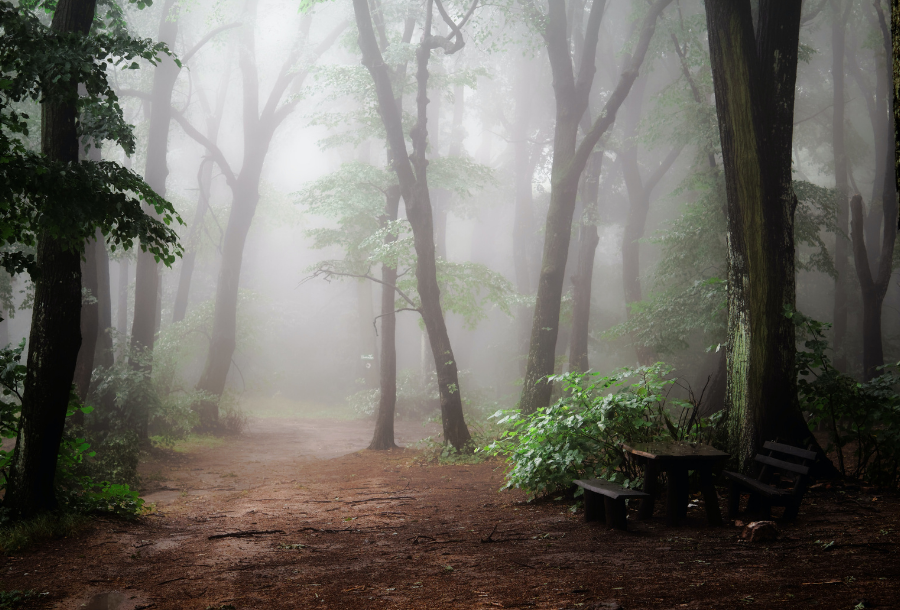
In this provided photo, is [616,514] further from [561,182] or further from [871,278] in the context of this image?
[871,278]

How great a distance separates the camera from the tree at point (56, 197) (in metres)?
4.00

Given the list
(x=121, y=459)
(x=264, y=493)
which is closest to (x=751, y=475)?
(x=264, y=493)

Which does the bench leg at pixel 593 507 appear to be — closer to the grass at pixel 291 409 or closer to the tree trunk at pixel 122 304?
the grass at pixel 291 409

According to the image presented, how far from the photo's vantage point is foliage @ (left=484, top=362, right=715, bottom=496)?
6141 millimetres

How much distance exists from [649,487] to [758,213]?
3.58m

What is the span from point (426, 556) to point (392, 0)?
49.8ft

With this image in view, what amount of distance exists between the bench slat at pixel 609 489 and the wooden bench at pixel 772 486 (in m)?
0.92

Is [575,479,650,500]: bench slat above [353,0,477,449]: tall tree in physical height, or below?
below

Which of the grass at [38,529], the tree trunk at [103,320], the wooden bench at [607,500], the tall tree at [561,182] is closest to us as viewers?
the grass at [38,529]

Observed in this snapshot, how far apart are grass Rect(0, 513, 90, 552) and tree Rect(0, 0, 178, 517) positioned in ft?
0.53

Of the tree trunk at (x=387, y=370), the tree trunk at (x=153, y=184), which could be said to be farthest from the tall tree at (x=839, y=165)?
the tree trunk at (x=153, y=184)

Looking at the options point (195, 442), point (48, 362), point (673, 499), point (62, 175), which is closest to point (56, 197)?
point (62, 175)

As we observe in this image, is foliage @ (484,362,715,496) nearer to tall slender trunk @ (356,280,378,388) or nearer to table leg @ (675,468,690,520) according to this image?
table leg @ (675,468,690,520)

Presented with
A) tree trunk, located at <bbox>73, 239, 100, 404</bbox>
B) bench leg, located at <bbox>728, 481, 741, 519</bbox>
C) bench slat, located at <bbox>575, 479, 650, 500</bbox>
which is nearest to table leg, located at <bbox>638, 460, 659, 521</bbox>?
bench slat, located at <bbox>575, 479, 650, 500</bbox>
